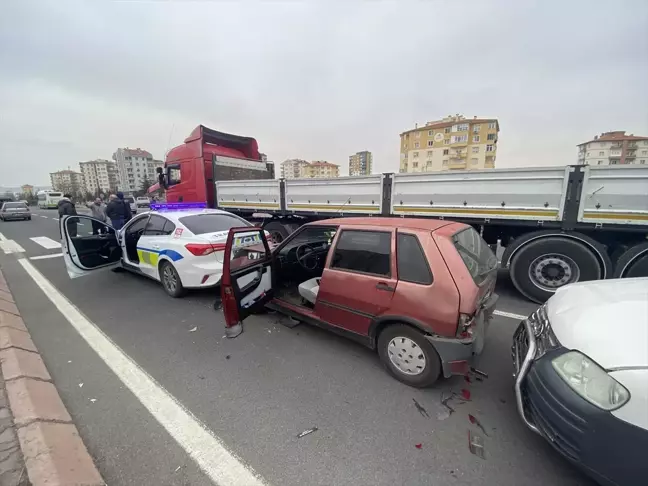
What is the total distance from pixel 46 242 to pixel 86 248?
7.65 m

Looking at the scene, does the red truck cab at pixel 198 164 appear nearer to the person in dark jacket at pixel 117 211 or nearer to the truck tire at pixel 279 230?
the person in dark jacket at pixel 117 211

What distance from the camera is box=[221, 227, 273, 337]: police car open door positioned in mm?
2963

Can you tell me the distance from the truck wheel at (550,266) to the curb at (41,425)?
5.42 metres

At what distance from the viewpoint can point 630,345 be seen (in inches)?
56.3

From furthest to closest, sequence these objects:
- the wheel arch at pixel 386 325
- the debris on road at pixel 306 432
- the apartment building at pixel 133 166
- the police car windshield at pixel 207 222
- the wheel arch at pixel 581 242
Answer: the apartment building at pixel 133 166
the police car windshield at pixel 207 222
the wheel arch at pixel 581 242
the wheel arch at pixel 386 325
the debris on road at pixel 306 432

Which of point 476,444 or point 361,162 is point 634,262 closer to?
point 476,444

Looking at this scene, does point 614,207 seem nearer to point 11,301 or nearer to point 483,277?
point 483,277

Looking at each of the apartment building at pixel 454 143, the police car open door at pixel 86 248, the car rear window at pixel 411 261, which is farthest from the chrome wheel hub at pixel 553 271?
the apartment building at pixel 454 143

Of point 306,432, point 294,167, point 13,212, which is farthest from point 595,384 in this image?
point 294,167

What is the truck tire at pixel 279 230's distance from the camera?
6836 millimetres

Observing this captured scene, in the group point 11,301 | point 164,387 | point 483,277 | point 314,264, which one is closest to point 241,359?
point 164,387

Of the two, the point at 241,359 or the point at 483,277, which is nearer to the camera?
the point at 483,277

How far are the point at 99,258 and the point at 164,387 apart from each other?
4.01 metres

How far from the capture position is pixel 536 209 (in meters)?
4.18
